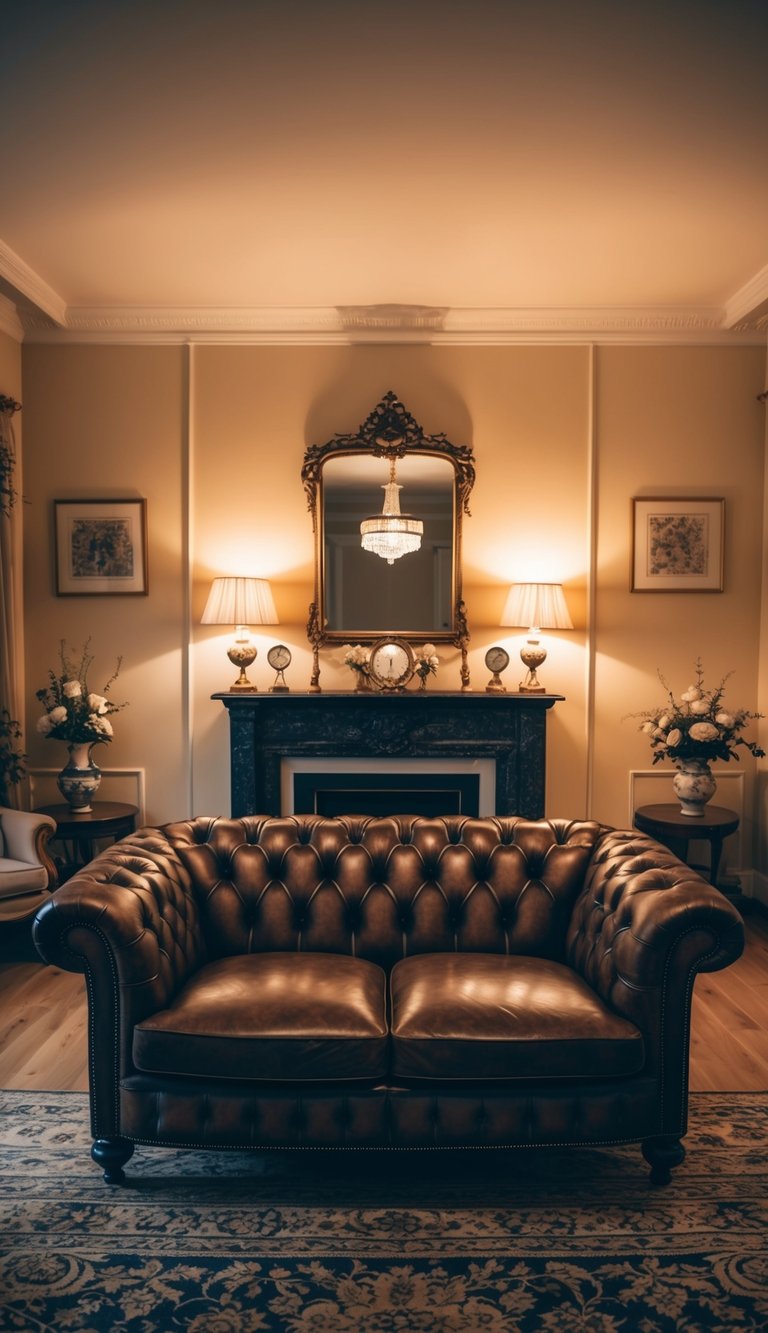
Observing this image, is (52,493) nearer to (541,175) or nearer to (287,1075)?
(541,175)

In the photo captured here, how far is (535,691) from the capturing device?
4.42m

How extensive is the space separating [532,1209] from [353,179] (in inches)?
123

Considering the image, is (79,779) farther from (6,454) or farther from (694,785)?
(694,785)

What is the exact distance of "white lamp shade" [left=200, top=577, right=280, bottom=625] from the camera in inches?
169

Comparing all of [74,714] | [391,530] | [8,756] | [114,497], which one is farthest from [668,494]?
[8,756]

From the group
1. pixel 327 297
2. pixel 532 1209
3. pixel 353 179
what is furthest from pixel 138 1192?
pixel 327 297

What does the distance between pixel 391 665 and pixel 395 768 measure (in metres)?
0.50

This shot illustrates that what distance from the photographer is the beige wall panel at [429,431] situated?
457cm

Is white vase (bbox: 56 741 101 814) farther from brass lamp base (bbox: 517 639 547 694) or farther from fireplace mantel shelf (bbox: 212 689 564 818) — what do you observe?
brass lamp base (bbox: 517 639 547 694)

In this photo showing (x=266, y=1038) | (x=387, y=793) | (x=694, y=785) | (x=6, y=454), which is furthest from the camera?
(x=387, y=793)

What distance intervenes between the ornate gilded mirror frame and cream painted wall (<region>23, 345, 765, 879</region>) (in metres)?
0.07

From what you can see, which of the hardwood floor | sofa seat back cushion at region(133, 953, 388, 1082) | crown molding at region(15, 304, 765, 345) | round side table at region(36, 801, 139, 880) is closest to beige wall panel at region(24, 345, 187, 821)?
crown molding at region(15, 304, 765, 345)

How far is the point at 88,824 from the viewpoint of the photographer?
13.2 ft

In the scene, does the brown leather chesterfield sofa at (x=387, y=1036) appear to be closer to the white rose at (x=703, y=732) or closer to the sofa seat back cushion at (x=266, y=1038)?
the sofa seat back cushion at (x=266, y=1038)
